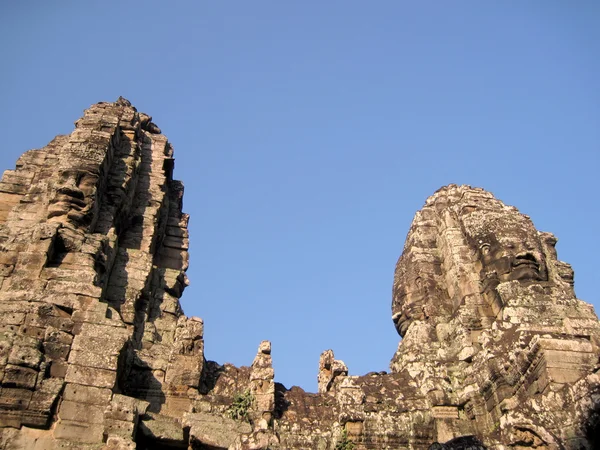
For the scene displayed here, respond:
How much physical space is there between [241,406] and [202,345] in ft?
5.79

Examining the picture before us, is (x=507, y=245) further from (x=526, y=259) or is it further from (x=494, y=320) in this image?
(x=494, y=320)

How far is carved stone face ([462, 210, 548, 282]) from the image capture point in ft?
58.3

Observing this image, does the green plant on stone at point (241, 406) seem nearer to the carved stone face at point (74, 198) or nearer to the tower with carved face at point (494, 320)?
the tower with carved face at point (494, 320)

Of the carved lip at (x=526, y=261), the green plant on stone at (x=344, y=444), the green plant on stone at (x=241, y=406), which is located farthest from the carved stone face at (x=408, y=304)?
the green plant on stone at (x=241, y=406)

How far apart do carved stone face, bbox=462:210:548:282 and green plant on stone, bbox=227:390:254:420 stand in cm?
763

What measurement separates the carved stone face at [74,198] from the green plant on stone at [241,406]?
566 cm

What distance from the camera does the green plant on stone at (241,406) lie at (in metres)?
14.4

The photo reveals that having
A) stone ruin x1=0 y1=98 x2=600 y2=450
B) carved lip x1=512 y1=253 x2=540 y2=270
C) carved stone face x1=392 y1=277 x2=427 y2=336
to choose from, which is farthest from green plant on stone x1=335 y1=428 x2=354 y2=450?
carved lip x1=512 y1=253 x2=540 y2=270

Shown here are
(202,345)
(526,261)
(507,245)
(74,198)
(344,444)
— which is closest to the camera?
(344,444)

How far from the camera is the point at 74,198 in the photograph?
16.4m

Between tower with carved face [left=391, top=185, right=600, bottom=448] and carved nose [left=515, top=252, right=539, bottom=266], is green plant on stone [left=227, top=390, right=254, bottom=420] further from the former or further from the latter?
carved nose [left=515, top=252, right=539, bottom=266]

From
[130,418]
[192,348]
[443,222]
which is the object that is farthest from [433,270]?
[130,418]

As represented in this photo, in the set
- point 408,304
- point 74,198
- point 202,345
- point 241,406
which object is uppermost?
point 74,198

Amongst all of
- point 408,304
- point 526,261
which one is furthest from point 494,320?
point 408,304
